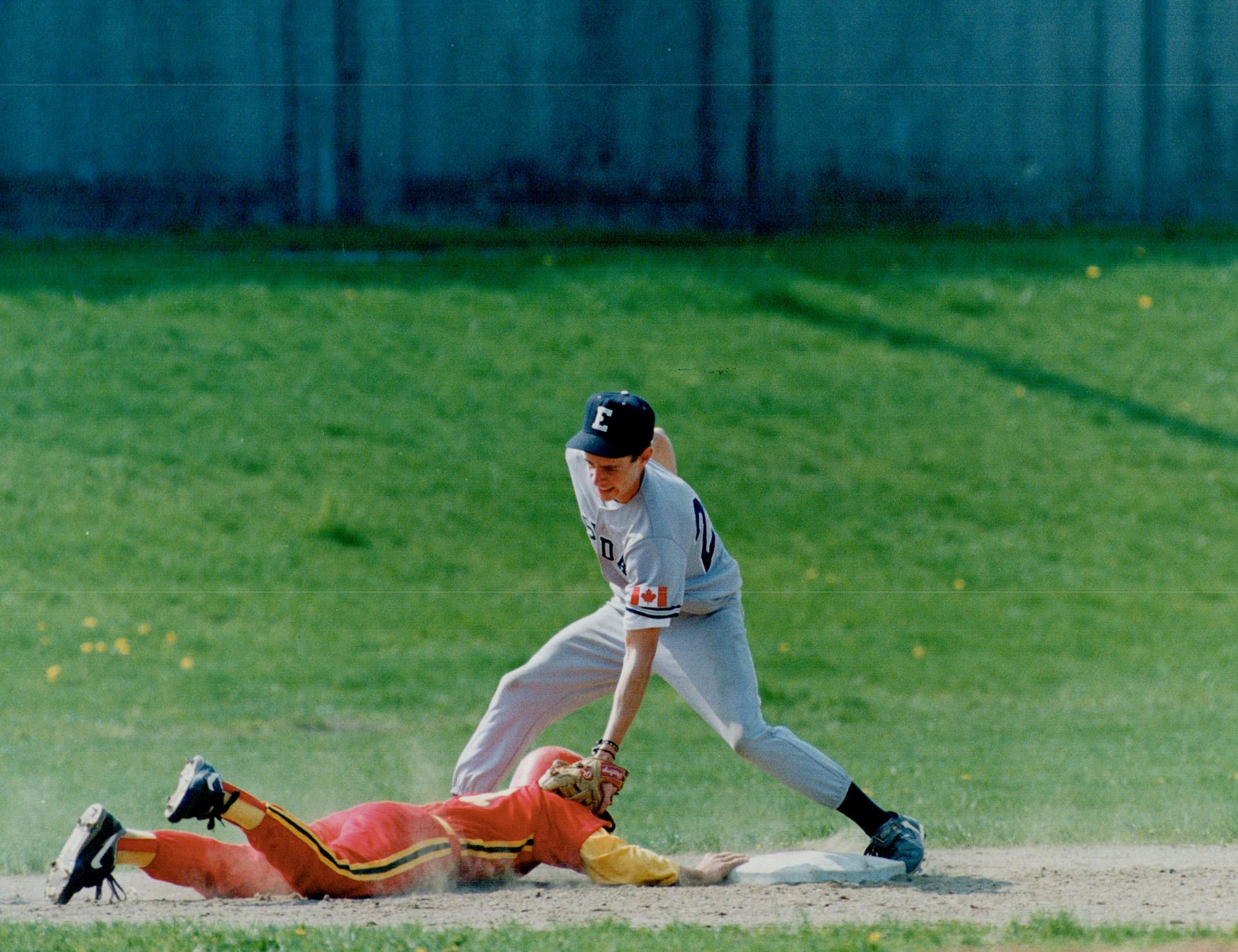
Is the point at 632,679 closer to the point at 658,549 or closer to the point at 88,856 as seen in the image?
→ the point at 658,549

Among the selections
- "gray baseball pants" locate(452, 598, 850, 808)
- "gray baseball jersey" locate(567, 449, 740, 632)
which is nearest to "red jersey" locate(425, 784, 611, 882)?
"gray baseball pants" locate(452, 598, 850, 808)

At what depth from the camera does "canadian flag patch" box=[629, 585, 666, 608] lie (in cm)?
543

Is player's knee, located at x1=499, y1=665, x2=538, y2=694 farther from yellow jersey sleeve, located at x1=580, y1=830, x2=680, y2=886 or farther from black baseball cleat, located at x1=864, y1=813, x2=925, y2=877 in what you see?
black baseball cleat, located at x1=864, y1=813, x2=925, y2=877

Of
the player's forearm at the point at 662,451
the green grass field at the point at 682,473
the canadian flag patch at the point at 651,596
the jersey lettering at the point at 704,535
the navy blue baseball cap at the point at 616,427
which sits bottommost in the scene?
the green grass field at the point at 682,473

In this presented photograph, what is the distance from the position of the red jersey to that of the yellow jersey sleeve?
39 mm

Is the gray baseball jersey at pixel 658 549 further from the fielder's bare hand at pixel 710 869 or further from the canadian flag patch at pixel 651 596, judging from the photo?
the fielder's bare hand at pixel 710 869

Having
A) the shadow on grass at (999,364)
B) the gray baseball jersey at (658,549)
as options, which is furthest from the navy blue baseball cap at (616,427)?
the shadow on grass at (999,364)

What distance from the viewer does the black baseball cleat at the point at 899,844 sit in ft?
18.9

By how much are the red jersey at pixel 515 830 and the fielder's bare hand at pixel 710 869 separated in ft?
1.25

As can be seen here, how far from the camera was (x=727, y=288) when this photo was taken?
684 inches

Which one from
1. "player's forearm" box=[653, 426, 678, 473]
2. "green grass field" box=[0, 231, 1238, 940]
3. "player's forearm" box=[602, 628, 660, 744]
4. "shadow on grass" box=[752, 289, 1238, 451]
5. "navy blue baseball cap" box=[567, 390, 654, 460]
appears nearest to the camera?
"navy blue baseball cap" box=[567, 390, 654, 460]

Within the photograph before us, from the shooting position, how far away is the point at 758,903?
17.3ft

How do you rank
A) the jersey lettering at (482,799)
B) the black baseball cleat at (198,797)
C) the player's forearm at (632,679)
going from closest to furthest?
the black baseball cleat at (198,797)
the player's forearm at (632,679)
the jersey lettering at (482,799)

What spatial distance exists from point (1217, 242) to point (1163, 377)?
8.69 ft
